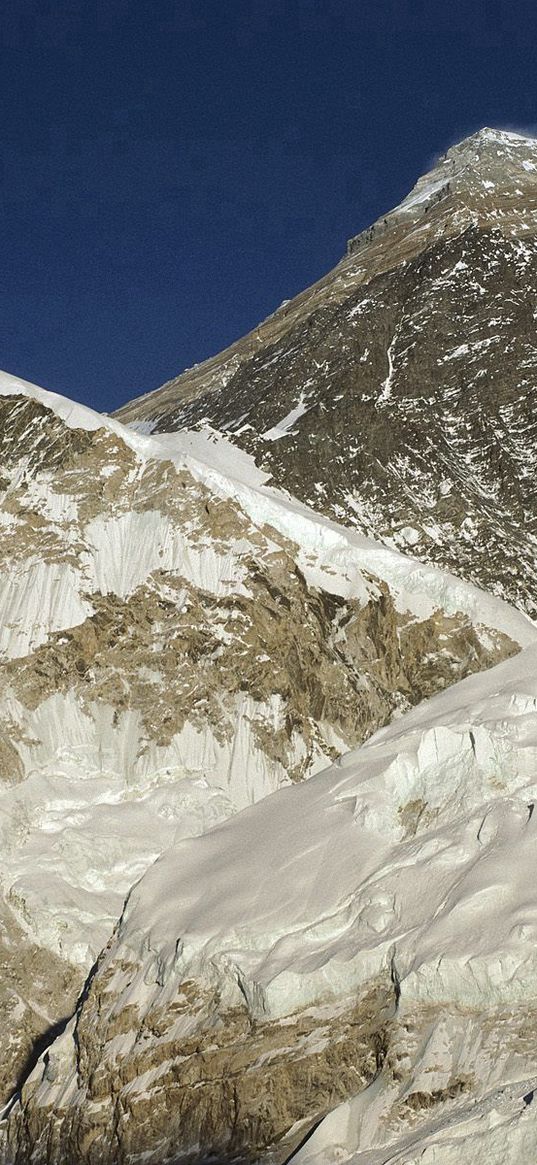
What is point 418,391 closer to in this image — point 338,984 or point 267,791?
point 267,791

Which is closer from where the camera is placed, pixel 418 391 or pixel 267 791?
pixel 267 791

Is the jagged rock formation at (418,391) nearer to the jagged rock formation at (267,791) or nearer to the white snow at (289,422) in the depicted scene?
the white snow at (289,422)

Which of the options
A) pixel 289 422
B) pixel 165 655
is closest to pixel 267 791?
pixel 165 655

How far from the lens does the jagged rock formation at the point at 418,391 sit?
8894cm

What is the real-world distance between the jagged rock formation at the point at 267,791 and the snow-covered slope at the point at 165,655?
0.11 metres

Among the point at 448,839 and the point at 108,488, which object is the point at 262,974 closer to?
the point at 448,839

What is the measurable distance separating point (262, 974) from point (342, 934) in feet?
8.52

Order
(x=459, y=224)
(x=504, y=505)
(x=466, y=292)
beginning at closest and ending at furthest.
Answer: (x=504, y=505) < (x=466, y=292) < (x=459, y=224)

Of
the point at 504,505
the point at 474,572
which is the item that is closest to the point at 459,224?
the point at 504,505

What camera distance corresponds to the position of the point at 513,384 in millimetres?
103438

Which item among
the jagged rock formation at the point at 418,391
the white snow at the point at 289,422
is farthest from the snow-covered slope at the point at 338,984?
the white snow at the point at 289,422

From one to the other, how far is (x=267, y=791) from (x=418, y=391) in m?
50.0

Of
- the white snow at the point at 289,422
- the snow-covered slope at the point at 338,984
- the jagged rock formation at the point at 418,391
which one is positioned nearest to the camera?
the snow-covered slope at the point at 338,984

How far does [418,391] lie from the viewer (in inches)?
→ 4166
